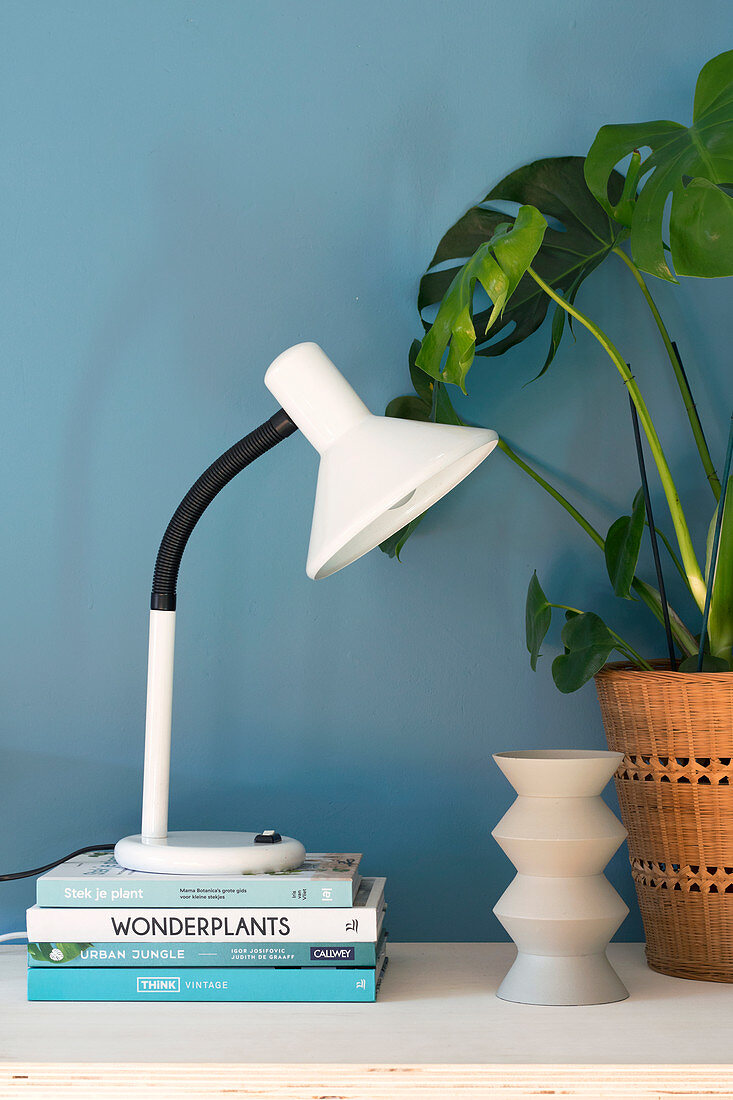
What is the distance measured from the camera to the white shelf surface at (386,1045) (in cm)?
64

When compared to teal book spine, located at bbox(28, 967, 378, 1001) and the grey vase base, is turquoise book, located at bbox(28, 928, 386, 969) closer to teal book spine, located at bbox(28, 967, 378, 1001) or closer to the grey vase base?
teal book spine, located at bbox(28, 967, 378, 1001)

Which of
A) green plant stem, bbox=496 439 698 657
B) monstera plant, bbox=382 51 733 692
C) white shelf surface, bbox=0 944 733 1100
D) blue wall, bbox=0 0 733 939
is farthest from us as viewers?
blue wall, bbox=0 0 733 939

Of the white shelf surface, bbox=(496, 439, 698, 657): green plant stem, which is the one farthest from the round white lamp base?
bbox=(496, 439, 698, 657): green plant stem

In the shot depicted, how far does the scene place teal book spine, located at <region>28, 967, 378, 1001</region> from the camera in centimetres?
80

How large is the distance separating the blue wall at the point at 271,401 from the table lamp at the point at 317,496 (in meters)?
0.18

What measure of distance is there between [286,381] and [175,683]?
427 mm

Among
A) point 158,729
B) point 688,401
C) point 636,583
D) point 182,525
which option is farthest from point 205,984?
point 688,401

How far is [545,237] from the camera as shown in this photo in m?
1.04

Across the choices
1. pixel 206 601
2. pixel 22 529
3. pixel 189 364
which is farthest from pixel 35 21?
pixel 206 601

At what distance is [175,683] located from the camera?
1.07 meters

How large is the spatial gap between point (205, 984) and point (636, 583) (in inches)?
21.8

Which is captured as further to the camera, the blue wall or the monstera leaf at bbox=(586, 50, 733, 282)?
the blue wall

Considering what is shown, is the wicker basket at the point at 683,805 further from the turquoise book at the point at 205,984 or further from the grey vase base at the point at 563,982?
the turquoise book at the point at 205,984

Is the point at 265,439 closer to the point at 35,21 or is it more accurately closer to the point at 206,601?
the point at 206,601
